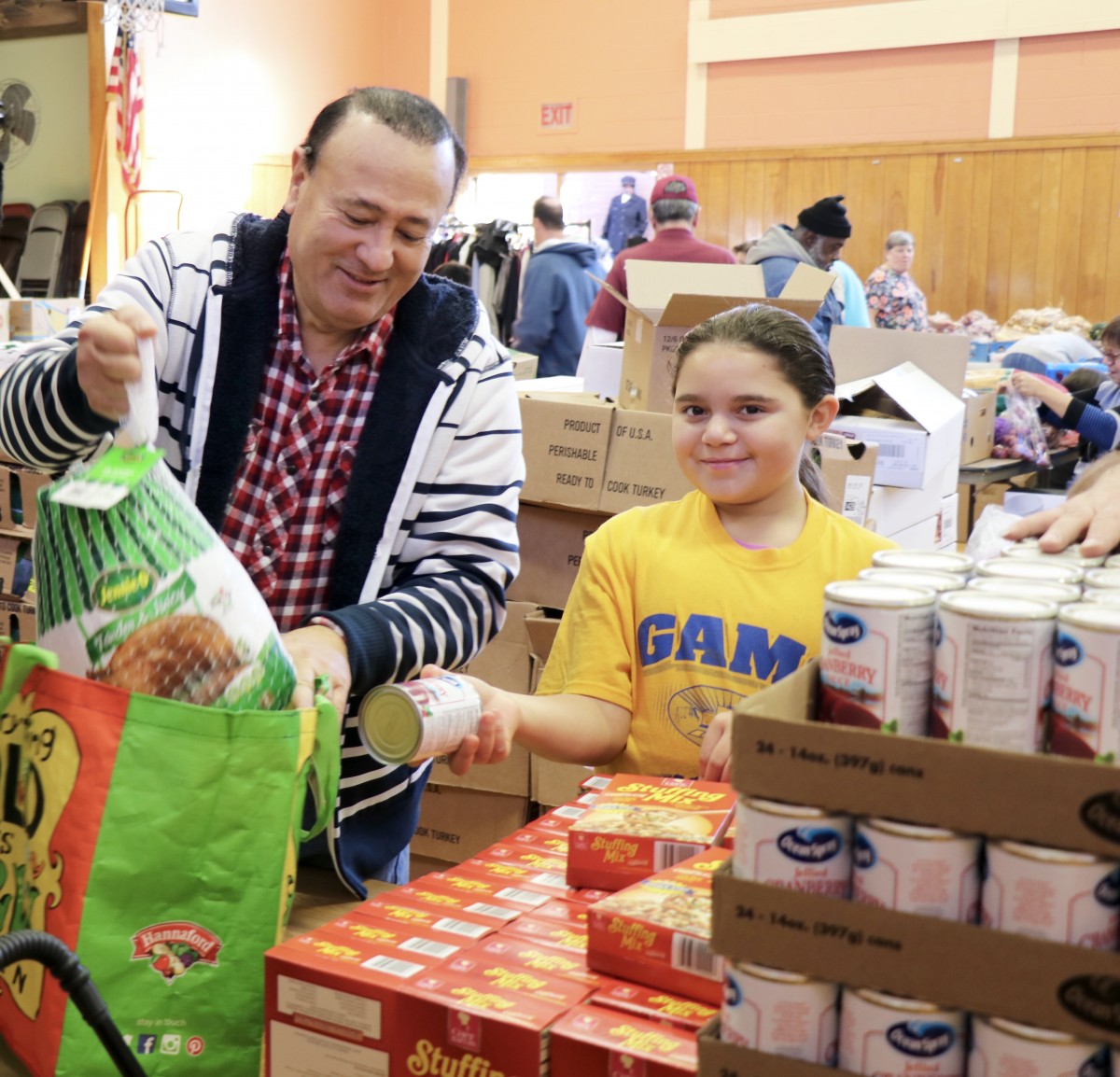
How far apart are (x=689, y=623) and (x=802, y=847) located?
102 cm

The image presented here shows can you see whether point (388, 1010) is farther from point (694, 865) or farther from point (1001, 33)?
point (1001, 33)

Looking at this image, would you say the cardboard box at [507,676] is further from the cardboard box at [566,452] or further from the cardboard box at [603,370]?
the cardboard box at [603,370]

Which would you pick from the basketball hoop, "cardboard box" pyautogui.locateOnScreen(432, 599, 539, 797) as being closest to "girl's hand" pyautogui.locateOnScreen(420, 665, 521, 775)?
"cardboard box" pyautogui.locateOnScreen(432, 599, 539, 797)

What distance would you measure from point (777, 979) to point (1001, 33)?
36.8 ft

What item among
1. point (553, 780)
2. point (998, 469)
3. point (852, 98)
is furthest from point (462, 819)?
point (852, 98)

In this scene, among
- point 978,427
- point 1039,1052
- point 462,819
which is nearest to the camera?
point 1039,1052

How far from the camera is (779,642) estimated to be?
1797mm

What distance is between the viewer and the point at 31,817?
1.11 m

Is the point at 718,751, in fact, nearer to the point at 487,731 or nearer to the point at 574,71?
the point at 487,731

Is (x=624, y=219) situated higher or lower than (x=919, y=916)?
higher

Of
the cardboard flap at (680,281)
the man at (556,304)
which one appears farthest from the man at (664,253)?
→ the cardboard flap at (680,281)

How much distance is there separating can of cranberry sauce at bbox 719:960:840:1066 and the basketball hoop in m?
8.21

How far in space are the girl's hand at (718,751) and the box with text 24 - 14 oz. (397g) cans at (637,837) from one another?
106 mm

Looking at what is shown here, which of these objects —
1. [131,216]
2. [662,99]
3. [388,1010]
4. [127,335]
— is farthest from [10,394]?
[662,99]
